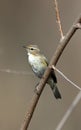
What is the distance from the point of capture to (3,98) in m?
4.06

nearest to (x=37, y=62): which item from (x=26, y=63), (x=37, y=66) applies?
(x=37, y=66)

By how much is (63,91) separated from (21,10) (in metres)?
0.87

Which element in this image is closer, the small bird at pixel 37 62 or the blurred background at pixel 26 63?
the small bird at pixel 37 62

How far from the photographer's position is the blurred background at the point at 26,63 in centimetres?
390

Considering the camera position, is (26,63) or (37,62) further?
(26,63)

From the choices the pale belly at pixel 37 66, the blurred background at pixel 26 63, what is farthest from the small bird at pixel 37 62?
the blurred background at pixel 26 63

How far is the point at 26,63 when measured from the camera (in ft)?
13.5

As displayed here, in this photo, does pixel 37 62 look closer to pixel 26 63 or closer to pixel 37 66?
pixel 37 66

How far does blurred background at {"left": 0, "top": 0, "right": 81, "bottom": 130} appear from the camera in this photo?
3898 mm

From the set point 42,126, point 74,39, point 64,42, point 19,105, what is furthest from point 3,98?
point 64,42

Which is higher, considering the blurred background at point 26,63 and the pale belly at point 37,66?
the pale belly at point 37,66

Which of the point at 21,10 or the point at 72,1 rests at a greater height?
the point at 72,1

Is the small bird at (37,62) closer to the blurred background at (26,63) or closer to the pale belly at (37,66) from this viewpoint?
the pale belly at (37,66)

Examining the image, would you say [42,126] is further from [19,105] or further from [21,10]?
[21,10]
